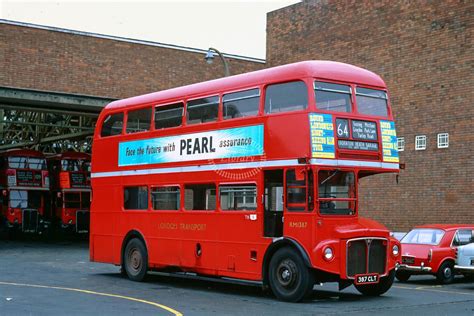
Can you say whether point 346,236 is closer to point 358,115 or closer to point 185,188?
point 358,115

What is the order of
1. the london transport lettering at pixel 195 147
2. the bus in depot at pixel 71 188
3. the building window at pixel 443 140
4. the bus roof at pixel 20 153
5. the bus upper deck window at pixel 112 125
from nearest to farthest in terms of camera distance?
1. the london transport lettering at pixel 195 147
2. the bus upper deck window at pixel 112 125
3. the building window at pixel 443 140
4. the bus roof at pixel 20 153
5. the bus in depot at pixel 71 188

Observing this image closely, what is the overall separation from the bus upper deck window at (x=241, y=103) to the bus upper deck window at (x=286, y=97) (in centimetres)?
34

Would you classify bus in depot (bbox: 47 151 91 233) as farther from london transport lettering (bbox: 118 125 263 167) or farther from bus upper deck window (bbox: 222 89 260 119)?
bus upper deck window (bbox: 222 89 260 119)

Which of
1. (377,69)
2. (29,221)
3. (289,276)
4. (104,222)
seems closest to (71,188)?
(29,221)

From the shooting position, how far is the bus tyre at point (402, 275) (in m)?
18.8

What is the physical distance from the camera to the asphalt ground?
1241cm

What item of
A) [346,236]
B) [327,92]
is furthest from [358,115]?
[346,236]

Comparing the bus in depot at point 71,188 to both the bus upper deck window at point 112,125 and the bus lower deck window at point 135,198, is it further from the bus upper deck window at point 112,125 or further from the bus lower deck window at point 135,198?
the bus lower deck window at point 135,198

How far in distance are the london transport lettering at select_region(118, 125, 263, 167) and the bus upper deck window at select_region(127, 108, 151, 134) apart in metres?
0.32

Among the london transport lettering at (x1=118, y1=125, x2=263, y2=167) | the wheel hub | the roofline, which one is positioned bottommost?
the wheel hub

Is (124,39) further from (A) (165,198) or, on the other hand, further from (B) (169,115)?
(A) (165,198)

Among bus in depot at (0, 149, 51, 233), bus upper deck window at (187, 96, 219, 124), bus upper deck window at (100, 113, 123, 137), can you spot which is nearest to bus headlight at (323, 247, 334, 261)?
bus upper deck window at (187, 96, 219, 124)

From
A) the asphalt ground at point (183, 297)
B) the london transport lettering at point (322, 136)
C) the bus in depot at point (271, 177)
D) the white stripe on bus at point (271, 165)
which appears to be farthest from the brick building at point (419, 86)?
the london transport lettering at point (322, 136)

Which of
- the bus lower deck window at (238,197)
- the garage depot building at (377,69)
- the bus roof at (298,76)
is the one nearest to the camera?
the bus roof at (298,76)
